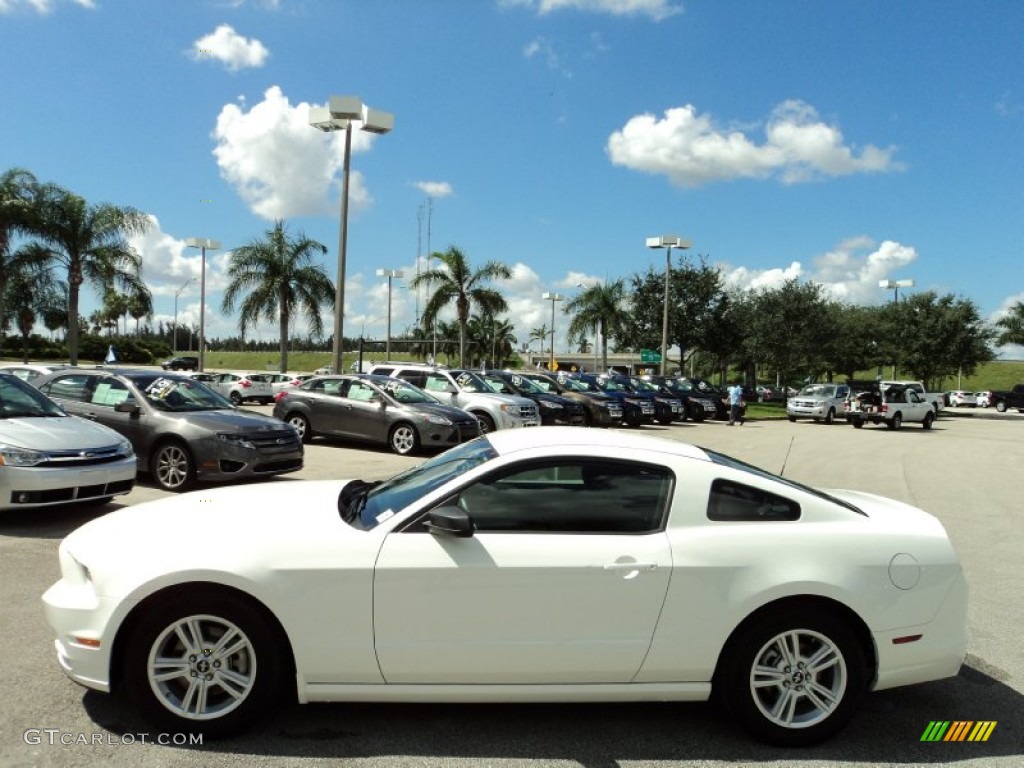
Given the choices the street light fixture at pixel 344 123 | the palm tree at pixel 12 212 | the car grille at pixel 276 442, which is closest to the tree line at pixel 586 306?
the palm tree at pixel 12 212

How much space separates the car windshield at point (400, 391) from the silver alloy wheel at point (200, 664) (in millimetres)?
11314

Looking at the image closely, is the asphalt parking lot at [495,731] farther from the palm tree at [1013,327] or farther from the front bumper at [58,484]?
the palm tree at [1013,327]

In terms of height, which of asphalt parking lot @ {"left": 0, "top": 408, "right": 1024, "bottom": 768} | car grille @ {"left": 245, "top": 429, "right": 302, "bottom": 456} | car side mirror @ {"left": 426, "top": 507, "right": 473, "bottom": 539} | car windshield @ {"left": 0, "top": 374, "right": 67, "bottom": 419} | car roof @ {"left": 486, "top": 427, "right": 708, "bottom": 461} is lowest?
asphalt parking lot @ {"left": 0, "top": 408, "right": 1024, "bottom": 768}

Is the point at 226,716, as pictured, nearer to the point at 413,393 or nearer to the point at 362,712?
the point at 362,712

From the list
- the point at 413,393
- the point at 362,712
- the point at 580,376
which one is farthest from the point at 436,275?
the point at 362,712

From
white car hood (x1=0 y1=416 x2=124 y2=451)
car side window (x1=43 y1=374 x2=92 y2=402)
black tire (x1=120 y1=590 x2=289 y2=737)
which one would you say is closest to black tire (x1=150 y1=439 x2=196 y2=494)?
white car hood (x1=0 y1=416 x2=124 y2=451)

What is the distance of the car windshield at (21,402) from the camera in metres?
7.54

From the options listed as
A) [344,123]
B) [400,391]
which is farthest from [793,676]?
[344,123]

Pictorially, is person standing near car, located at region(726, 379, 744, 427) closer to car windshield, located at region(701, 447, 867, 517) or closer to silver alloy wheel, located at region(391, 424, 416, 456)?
silver alloy wheel, located at region(391, 424, 416, 456)

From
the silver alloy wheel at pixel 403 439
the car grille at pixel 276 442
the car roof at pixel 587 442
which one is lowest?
the silver alloy wheel at pixel 403 439

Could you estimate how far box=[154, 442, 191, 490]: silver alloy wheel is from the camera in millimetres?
9148

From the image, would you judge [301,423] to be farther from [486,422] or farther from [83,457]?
[83,457]

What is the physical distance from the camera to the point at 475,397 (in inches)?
691

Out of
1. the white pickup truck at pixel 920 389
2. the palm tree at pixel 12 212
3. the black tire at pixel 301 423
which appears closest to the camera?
the black tire at pixel 301 423
